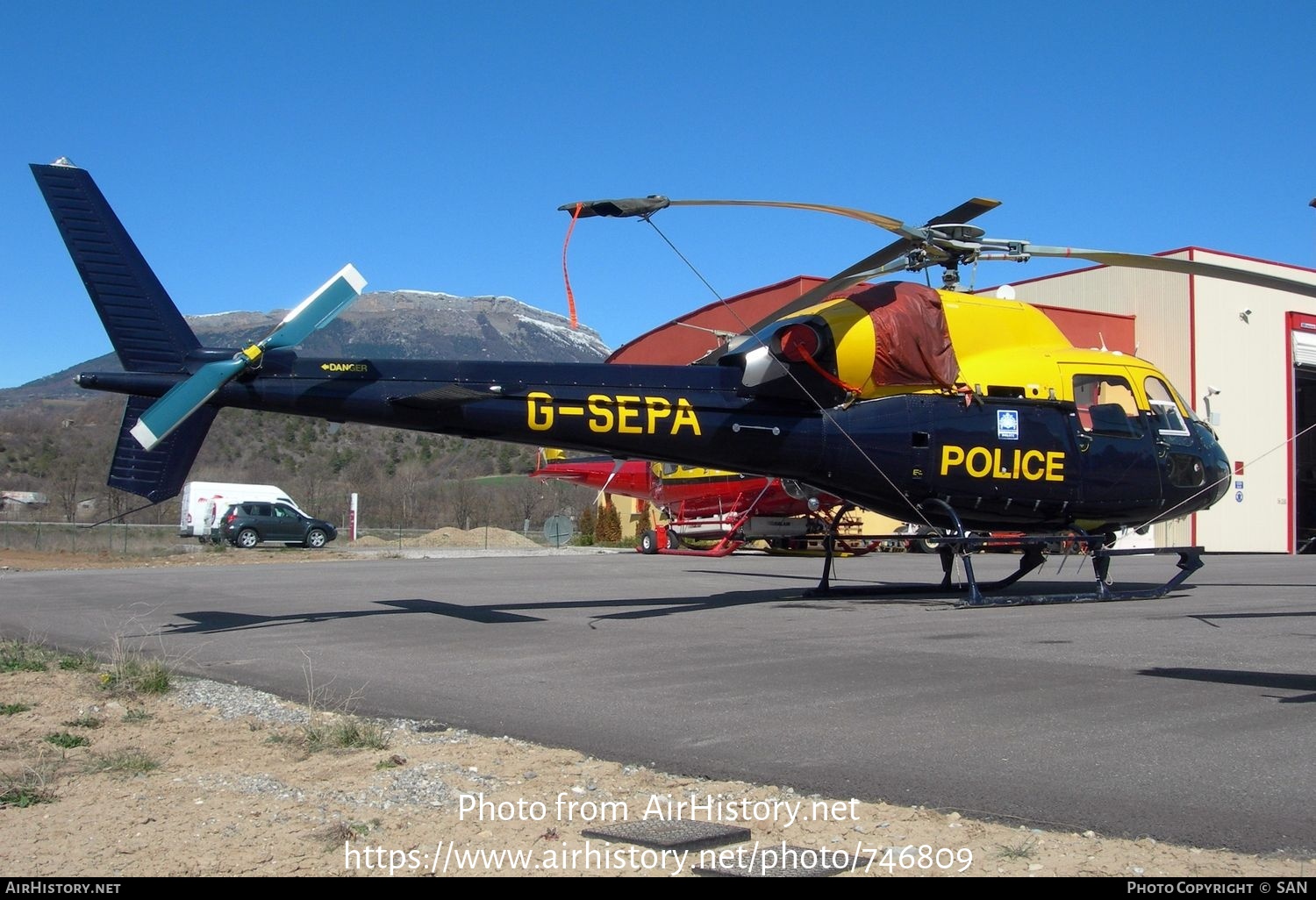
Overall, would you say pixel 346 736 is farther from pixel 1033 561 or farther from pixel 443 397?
pixel 1033 561

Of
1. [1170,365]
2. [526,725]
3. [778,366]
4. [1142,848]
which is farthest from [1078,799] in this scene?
[1170,365]

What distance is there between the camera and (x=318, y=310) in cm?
1166

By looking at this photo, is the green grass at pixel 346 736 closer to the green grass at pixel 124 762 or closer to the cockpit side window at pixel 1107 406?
the green grass at pixel 124 762

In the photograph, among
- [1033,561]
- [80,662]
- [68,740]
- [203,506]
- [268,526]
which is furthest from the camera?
[203,506]

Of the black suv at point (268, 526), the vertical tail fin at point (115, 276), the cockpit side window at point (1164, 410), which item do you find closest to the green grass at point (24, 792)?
the vertical tail fin at point (115, 276)

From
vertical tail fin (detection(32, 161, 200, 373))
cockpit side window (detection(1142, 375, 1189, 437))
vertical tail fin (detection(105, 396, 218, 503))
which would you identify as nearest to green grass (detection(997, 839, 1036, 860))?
vertical tail fin (detection(105, 396, 218, 503))

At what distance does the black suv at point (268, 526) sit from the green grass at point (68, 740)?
121 feet

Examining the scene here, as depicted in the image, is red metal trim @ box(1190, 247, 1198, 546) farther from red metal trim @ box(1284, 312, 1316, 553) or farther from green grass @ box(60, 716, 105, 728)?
green grass @ box(60, 716, 105, 728)

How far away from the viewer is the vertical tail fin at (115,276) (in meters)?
11.0

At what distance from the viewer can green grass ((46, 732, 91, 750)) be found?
659 cm

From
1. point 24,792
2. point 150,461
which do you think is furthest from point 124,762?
point 150,461

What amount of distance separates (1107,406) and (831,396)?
12.8ft

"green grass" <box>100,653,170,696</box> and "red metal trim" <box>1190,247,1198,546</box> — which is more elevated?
"red metal trim" <box>1190,247,1198,546</box>

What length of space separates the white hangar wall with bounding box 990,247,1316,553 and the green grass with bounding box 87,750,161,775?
3492cm
